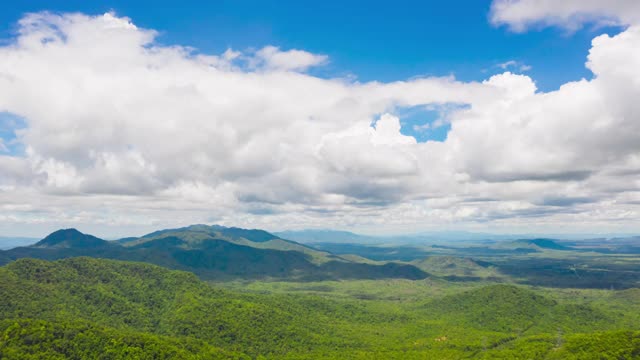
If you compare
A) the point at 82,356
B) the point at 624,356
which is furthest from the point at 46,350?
the point at 624,356

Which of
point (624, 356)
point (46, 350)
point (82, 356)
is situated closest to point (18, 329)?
point (46, 350)

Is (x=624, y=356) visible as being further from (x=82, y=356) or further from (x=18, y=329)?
(x=18, y=329)

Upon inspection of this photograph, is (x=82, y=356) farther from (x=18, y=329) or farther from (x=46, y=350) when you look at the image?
(x=18, y=329)

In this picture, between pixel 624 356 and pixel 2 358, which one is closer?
pixel 2 358

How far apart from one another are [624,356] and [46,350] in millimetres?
268180

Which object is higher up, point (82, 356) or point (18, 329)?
point (18, 329)

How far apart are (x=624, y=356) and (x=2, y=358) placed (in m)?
279

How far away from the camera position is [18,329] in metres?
198

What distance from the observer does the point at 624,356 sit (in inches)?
7766

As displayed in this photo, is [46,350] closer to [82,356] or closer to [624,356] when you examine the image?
[82,356]

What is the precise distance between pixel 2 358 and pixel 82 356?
30959 mm

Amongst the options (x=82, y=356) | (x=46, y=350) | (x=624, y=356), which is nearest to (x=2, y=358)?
(x=46, y=350)

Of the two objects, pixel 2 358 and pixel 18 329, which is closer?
pixel 2 358

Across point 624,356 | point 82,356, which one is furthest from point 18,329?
point 624,356
